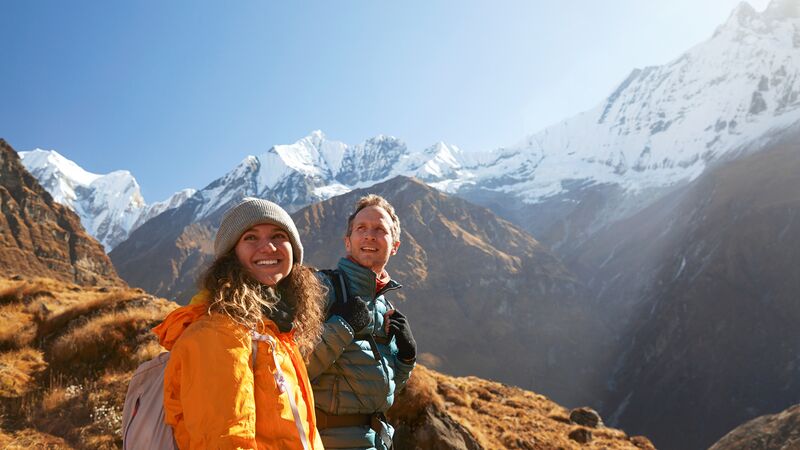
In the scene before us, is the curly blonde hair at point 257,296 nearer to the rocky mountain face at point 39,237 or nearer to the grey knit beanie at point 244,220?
the grey knit beanie at point 244,220

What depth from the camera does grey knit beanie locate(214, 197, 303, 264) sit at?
9.27ft

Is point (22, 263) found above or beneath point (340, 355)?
above

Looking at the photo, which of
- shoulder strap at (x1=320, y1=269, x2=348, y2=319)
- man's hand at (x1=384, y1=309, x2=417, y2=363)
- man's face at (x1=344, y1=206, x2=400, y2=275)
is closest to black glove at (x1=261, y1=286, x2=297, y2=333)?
shoulder strap at (x1=320, y1=269, x2=348, y2=319)

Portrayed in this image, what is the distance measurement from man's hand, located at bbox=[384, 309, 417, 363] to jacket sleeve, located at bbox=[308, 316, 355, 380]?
0.66 m

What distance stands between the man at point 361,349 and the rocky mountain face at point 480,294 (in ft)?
329

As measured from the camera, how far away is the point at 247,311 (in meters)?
2.41

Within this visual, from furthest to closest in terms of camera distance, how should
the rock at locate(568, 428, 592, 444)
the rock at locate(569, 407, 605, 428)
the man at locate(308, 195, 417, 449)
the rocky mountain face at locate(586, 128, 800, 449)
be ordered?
the rocky mountain face at locate(586, 128, 800, 449)
the rock at locate(569, 407, 605, 428)
the rock at locate(568, 428, 592, 444)
the man at locate(308, 195, 417, 449)

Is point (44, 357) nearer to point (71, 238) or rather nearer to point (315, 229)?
point (71, 238)

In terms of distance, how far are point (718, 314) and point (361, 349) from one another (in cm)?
13713

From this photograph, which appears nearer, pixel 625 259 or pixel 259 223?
pixel 259 223

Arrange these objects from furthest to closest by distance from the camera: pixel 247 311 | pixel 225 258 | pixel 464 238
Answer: pixel 464 238 < pixel 225 258 < pixel 247 311

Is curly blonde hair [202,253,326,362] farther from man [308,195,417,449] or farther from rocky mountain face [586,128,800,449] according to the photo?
rocky mountain face [586,128,800,449]

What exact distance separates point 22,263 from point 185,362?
277 feet

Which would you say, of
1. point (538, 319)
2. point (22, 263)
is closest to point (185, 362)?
point (22, 263)
